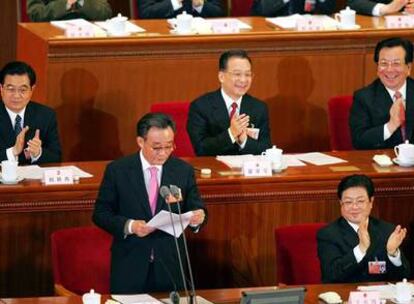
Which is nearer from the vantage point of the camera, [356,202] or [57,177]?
[356,202]

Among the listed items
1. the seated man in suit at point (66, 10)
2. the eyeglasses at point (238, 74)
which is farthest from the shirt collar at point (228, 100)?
the seated man in suit at point (66, 10)

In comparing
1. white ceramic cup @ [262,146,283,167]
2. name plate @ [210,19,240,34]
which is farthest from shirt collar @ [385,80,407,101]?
name plate @ [210,19,240,34]

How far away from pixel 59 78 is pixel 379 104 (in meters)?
1.96

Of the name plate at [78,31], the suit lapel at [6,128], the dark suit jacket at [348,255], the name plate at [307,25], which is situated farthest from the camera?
the name plate at [307,25]

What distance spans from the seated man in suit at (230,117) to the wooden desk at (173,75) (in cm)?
99

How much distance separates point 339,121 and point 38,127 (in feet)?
5.88

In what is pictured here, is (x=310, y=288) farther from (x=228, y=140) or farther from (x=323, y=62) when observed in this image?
(x=323, y=62)

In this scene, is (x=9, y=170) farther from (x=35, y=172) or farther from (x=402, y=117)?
(x=402, y=117)

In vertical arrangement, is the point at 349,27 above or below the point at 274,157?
above

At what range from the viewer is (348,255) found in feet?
19.2

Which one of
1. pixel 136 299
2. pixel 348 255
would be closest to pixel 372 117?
pixel 348 255

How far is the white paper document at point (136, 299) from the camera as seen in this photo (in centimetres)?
538

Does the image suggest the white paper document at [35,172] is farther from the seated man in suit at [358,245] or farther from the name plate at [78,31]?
the name plate at [78,31]

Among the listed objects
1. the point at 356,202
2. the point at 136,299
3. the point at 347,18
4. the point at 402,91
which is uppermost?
the point at 347,18
